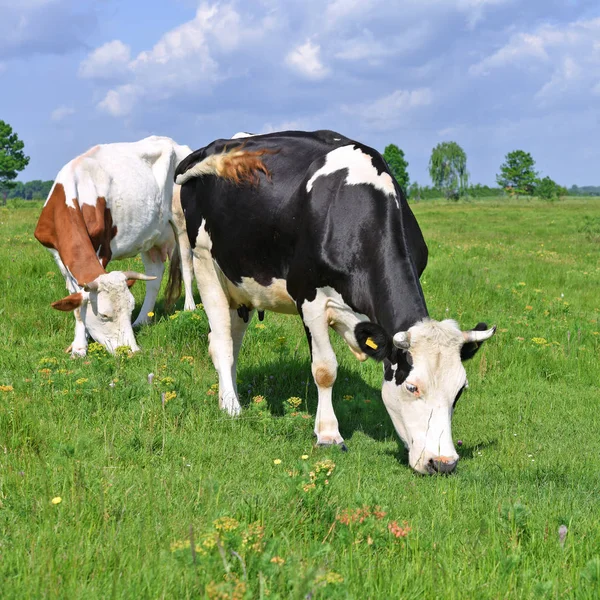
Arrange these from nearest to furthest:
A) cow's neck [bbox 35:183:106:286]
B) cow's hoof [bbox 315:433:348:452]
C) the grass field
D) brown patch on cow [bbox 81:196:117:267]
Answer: the grass field < cow's hoof [bbox 315:433:348:452] < cow's neck [bbox 35:183:106:286] < brown patch on cow [bbox 81:196:117:267]

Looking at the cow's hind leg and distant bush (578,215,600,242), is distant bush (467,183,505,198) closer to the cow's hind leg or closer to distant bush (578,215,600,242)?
distant bush (578,215,600,242)

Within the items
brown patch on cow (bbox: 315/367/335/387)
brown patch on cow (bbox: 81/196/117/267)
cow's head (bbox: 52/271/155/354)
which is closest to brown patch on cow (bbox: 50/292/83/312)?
cow's head (bbox: 52/271/155/354)

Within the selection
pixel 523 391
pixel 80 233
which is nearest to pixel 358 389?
pixel 523 391

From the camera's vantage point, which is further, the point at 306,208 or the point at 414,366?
the point at 306,208

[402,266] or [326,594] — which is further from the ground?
[402,266]

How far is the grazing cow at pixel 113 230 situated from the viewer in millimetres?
7871

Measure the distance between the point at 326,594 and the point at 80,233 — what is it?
6822mm

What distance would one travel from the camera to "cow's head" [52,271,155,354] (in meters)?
7.80

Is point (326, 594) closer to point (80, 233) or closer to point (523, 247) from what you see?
point (80, 233)

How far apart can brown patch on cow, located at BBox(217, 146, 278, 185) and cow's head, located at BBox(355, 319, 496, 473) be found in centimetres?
208

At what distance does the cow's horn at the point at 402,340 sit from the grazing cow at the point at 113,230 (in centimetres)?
374

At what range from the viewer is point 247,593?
2428 millimetres

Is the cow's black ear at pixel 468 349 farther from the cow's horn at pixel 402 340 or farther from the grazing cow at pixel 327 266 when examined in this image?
the cow's horn at pixel 402 340

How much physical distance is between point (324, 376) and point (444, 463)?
4.88 feet
